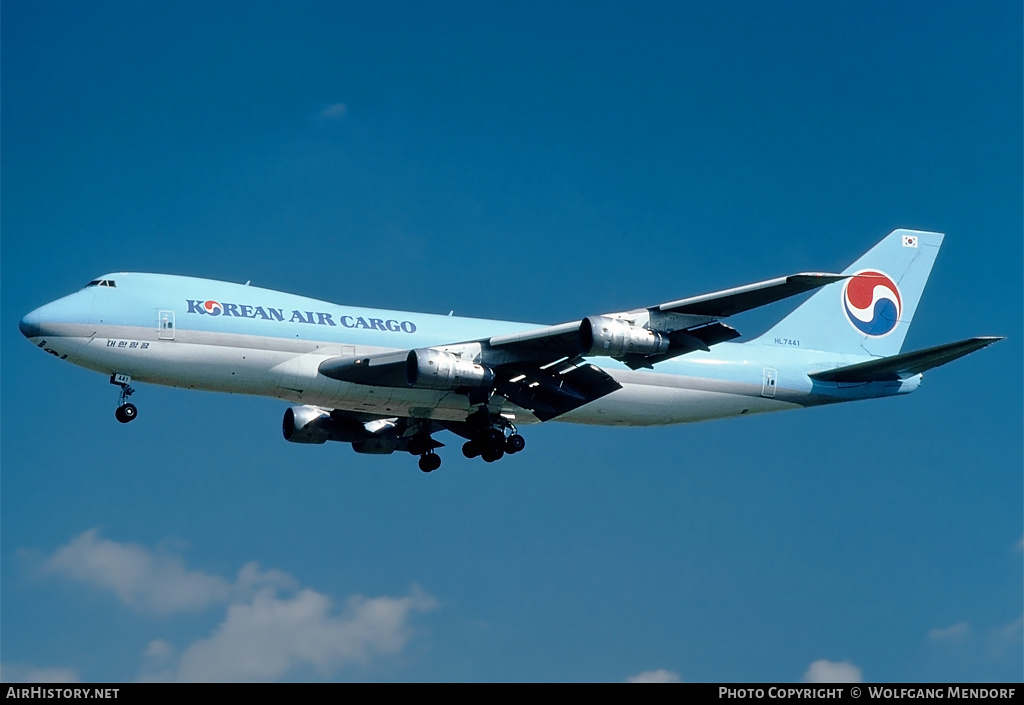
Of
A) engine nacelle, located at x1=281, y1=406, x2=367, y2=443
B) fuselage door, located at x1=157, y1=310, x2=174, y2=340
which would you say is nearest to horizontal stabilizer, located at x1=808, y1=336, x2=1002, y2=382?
engine nacelle, located at x1=281, y1=406, x2=367, y2=443

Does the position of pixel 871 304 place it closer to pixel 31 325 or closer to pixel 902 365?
pixel 902 365

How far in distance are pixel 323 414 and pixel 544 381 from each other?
8561 mm

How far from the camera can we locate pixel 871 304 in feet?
146

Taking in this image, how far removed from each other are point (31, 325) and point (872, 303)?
94.3 ft

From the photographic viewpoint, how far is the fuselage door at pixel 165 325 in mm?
33594

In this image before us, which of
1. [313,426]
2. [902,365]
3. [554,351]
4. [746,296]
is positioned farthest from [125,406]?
[902,365]

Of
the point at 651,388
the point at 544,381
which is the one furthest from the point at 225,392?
the point at 651,388

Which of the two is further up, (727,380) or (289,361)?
(727,380)

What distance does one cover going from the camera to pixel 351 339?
35.6 meters

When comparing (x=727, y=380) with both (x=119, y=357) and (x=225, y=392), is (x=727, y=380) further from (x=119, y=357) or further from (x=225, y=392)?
(x=119, y=357)

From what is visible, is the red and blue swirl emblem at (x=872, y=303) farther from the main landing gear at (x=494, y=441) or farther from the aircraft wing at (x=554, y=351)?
the main landing gear at (x=494, y=441)

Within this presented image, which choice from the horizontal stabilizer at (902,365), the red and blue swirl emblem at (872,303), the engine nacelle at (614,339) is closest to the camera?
the engine nacelle at (614,339)

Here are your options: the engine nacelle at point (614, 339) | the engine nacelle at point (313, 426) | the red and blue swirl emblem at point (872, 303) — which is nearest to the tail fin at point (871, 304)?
the red and blue swirl emblem at point (872, 303)
